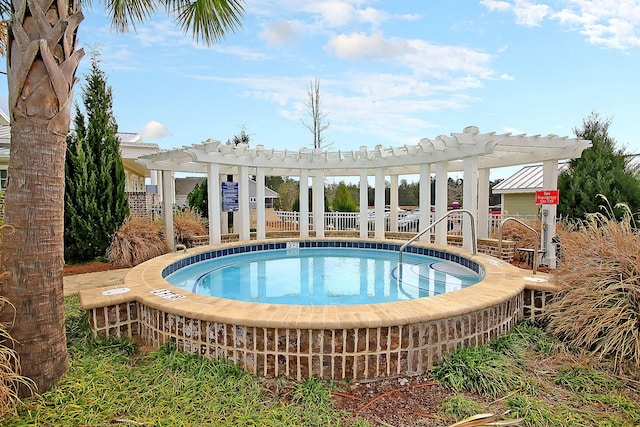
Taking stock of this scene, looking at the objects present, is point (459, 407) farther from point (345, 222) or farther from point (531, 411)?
point (345, 222)

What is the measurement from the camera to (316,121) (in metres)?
22.5

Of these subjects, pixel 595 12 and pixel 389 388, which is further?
pixel 595 12

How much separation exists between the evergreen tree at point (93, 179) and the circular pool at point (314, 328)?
19.4 feet

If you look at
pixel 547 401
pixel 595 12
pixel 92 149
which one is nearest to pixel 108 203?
pixel 92 149

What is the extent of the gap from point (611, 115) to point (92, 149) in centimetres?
1570

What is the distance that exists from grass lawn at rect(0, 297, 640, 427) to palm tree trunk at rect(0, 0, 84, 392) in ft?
1.42

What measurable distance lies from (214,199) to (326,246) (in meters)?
4.12

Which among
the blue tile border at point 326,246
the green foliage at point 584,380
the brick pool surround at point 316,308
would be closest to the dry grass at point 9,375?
the brick pool surround at point 316,308

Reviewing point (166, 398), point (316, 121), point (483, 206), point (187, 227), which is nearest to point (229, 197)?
point (187, 227)

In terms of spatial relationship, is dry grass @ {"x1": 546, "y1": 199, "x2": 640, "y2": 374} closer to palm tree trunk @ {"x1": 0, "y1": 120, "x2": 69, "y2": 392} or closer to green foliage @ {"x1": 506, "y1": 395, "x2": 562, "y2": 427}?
green foliage @ {"x1": 506, "y1": 395, "x2": 562, "y2": 427}

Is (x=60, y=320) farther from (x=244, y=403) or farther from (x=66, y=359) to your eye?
(x=244, y=403)

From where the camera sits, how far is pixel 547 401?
9.62ft

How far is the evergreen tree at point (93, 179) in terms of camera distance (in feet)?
30.1

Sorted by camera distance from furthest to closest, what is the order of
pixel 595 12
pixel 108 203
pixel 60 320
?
pixel 108 203 < pixel 595 12 < pixel 60 320
